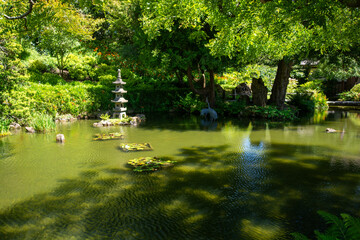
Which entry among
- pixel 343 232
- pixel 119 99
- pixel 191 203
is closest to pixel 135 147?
pixel 191 203

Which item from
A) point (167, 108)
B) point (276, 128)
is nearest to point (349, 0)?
point (276, 128)

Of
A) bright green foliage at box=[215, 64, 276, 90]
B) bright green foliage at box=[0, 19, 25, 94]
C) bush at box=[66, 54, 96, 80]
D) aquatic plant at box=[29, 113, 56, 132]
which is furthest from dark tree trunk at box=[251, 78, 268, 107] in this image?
bright green foliage at box=[0, 19, 25, 94]

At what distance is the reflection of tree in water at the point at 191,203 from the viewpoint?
3.46 m

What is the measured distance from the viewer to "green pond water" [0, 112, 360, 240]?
11.6 feet

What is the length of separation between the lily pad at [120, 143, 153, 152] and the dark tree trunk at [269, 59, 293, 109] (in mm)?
9894

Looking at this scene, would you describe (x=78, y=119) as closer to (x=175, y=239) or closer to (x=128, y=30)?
(x=128, y=30)

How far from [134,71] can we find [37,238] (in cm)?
1741

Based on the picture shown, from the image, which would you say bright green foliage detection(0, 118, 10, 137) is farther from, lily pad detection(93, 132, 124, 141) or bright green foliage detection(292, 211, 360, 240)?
bright green foliage detection(292, 211, 360, 240)

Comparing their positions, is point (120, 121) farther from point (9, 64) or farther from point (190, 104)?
point (190, 104)

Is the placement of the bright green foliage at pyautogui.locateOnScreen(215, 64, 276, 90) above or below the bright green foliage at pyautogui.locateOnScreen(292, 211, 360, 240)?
above

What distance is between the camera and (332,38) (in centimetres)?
941

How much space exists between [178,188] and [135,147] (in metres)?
2.95

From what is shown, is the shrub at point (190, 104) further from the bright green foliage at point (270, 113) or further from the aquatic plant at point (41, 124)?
the aquatic plant at point (41, 124)

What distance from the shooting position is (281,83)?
1498cm
